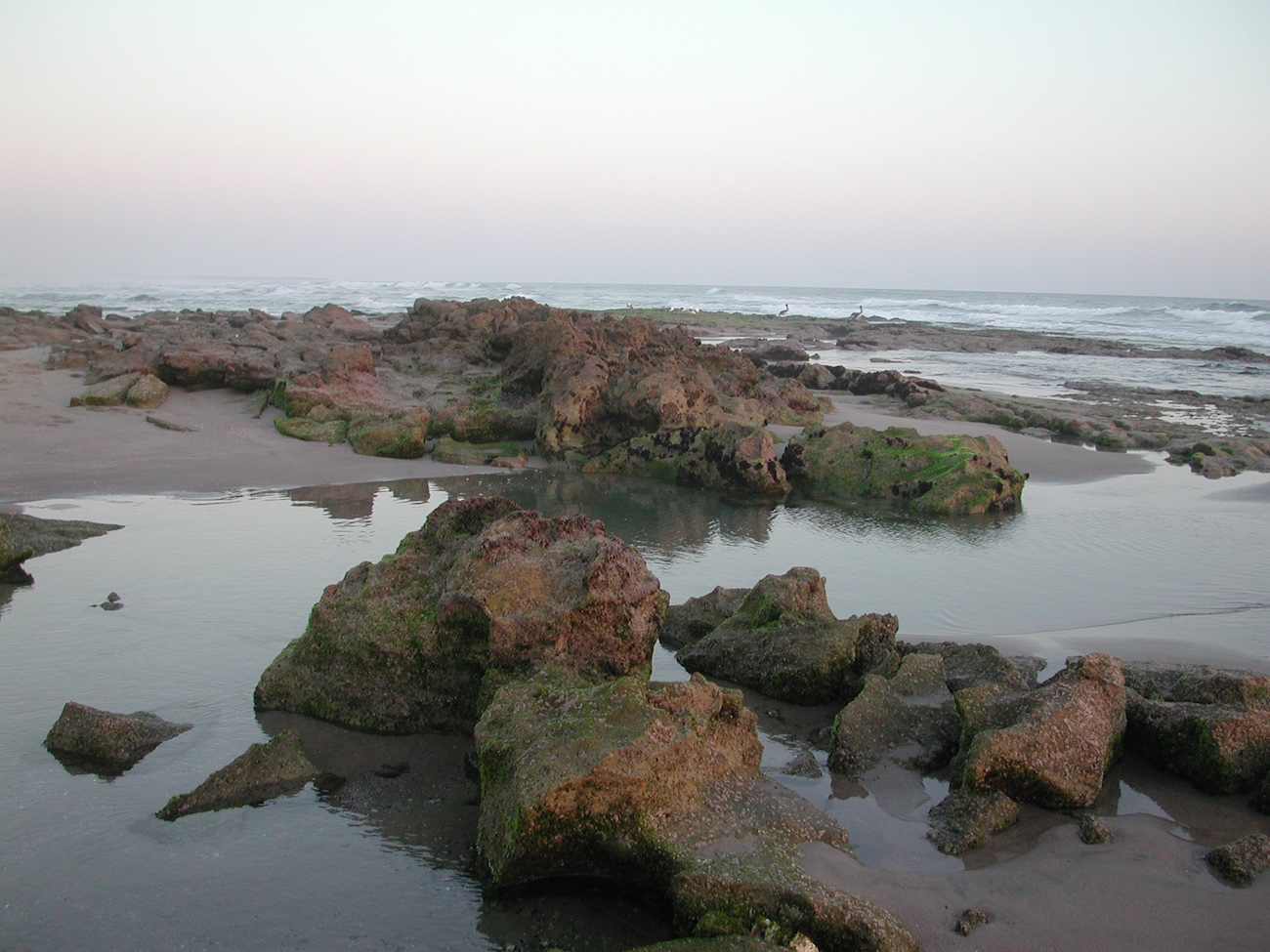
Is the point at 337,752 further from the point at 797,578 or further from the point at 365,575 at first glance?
the point at 797,578

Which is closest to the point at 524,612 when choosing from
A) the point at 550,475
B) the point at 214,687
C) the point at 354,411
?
the point at 214,687

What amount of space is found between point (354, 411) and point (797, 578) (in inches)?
340

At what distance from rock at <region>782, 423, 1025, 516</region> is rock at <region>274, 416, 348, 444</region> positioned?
19.0 ft

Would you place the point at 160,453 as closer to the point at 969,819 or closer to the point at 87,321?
the point at 969,819

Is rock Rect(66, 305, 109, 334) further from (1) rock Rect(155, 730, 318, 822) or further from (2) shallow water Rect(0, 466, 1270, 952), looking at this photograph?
(1) rock Rect(155, 730, 318, 822)

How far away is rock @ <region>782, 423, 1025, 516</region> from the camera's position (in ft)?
30.3

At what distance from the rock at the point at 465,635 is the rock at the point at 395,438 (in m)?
6.86

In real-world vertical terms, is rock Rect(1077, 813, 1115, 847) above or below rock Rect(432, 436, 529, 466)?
above

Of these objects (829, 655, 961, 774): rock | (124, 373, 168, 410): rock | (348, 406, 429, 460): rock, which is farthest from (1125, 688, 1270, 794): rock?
(124, 373, 168, 410): rock

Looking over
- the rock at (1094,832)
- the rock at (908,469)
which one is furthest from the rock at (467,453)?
the rock at (1094,832)

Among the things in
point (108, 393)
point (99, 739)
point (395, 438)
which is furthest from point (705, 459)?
point (108, 393)

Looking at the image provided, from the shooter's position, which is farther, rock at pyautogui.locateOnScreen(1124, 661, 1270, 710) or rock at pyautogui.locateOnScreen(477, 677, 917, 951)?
rock at pyautogui.locateOnScreen(1124, 661, 1270, 710)

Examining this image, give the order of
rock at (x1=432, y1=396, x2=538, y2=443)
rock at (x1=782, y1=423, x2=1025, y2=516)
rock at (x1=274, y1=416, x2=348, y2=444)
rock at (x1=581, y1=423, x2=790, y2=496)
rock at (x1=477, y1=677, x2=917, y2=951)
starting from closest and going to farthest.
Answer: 1. rock at (x1=477, y1=677, x2=917, y2=951)
2. rock at (x1=782, y1=423, x2=1025, y2=516)
3. rock at (x1=581, y1=423, x2=790, y2=496)
4. rock at (x1=274, y1=416, x2=348, y2=444)
5. rock at (x1=432, y1=396, x2=538, y2=443)

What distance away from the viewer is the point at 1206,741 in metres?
3.65
